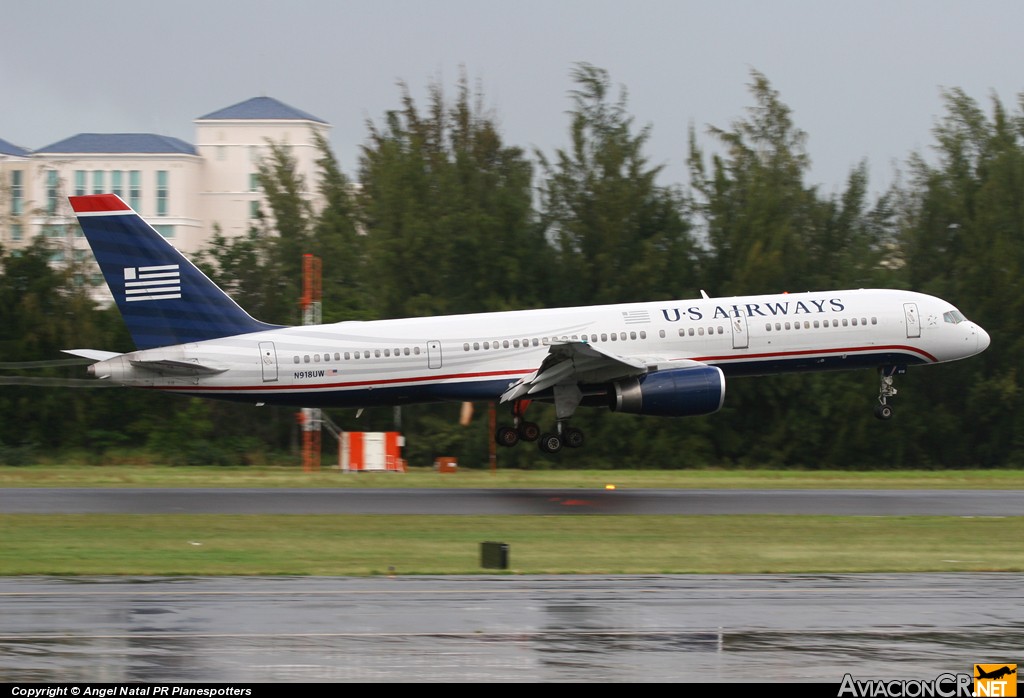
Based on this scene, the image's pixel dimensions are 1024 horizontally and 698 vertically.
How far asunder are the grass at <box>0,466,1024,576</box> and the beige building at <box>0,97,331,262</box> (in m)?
96.1

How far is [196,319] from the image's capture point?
3434cm

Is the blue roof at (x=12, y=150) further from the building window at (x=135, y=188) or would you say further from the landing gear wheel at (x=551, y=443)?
the landing gear wheel at (x=551, y=443)

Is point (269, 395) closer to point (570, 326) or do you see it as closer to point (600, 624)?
point (570, 326)

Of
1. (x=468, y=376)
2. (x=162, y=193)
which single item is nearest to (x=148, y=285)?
(x=468, y=376)

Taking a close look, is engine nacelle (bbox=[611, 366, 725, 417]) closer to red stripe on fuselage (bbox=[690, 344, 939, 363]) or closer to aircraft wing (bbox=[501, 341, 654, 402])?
aircraft wing (bbox=[501, 341, 654, 402])

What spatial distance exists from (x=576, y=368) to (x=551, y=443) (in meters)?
2.34

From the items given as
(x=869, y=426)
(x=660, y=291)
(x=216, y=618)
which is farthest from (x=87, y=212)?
(x=869, y=426)

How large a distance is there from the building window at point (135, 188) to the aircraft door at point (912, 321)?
99.0 metres

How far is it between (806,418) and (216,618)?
42532 millimetres

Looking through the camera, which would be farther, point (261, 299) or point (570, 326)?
point (261, 299)

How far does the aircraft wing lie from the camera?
3297cm

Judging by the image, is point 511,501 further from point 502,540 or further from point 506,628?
point 506,628

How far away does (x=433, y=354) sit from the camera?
35.3 m

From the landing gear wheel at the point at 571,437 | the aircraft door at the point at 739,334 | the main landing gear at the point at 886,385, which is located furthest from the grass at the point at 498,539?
the main landing gear at the point at 886,385
